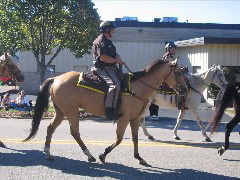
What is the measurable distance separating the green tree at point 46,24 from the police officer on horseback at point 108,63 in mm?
10442

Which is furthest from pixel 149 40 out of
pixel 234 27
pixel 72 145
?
pixel 72 145

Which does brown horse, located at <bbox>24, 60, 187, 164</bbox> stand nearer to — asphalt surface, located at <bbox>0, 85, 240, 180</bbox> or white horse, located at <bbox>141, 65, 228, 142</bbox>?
asphalt surface, located at <bbox>0, 85, 240, 180</bbox>

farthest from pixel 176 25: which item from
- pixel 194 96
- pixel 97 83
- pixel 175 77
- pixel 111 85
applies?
pixel 111 85

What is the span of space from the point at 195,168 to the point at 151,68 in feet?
7.38

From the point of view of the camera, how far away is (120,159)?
775 cm

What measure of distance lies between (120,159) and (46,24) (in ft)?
39.4

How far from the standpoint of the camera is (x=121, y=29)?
31344 mm

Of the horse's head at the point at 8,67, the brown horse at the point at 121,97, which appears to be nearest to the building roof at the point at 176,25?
the horse's head at the point at 8,67

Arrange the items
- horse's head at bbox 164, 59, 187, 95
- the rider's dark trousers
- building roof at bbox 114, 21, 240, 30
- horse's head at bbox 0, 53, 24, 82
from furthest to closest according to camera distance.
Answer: building roof at bbox 114, 21, 240, 30 < horse's head at bbox 0, 53, 24, 82 < horse's head at bbox 164, 59, 187, 95 < the rider's dark trousers

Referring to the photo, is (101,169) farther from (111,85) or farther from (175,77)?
(175,77)

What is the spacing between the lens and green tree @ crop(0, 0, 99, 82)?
17.2 metres

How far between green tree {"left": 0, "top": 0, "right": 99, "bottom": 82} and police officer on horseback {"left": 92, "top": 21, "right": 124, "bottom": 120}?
10442mm

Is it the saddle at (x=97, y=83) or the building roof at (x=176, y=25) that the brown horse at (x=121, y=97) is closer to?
the saddle at (x=97, y=83)

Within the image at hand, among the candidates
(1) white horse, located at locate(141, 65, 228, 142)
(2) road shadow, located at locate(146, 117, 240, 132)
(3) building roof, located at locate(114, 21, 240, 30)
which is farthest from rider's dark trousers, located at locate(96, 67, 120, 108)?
(3) building roof, located at locate(114, 21, 240, 30)
